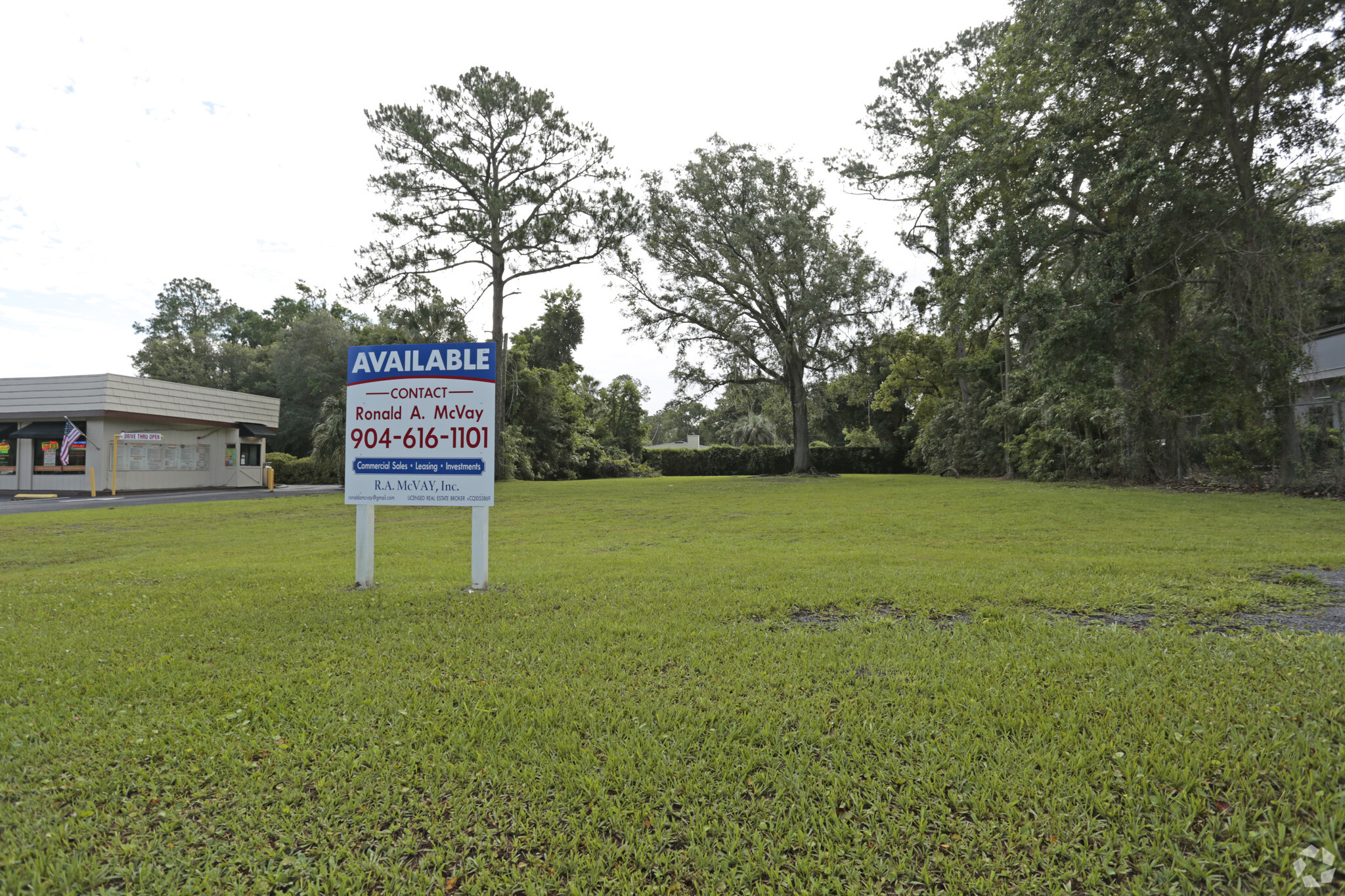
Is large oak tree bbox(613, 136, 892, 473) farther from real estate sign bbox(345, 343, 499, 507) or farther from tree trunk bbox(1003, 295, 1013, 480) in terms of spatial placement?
real estate sign bbox(345, 343, 499, 507)

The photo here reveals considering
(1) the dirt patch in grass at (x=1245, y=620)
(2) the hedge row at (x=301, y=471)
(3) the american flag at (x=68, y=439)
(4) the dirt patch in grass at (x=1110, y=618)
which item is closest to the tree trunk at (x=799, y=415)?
(2) the hedge row at (x=301, y=471)

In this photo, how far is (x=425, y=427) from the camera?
6.35 meters

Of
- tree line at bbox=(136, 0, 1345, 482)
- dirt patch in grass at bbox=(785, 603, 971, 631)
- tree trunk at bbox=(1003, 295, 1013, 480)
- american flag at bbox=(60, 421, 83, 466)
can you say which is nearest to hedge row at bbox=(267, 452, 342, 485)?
tree line at bbox=(136, 0, 1345, 482)

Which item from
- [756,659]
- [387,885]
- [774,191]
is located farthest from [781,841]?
[774,191]

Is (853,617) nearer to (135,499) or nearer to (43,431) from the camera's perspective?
(135,499)

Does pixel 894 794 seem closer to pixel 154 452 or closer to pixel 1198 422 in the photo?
pixel 1198 422

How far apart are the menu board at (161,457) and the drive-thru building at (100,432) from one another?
27 millimetres

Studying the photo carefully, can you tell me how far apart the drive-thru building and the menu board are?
1.1 inches

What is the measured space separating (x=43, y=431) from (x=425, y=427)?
28.2 metres

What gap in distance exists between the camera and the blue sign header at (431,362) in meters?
6.30

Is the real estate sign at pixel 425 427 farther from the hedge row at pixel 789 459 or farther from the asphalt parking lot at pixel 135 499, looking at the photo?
the hedge row at pixel 789 459

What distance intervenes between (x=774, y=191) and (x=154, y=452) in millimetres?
27205

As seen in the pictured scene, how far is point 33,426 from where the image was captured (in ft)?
82.7

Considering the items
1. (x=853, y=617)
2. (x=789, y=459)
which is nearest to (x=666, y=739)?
(x=853, y=617)
